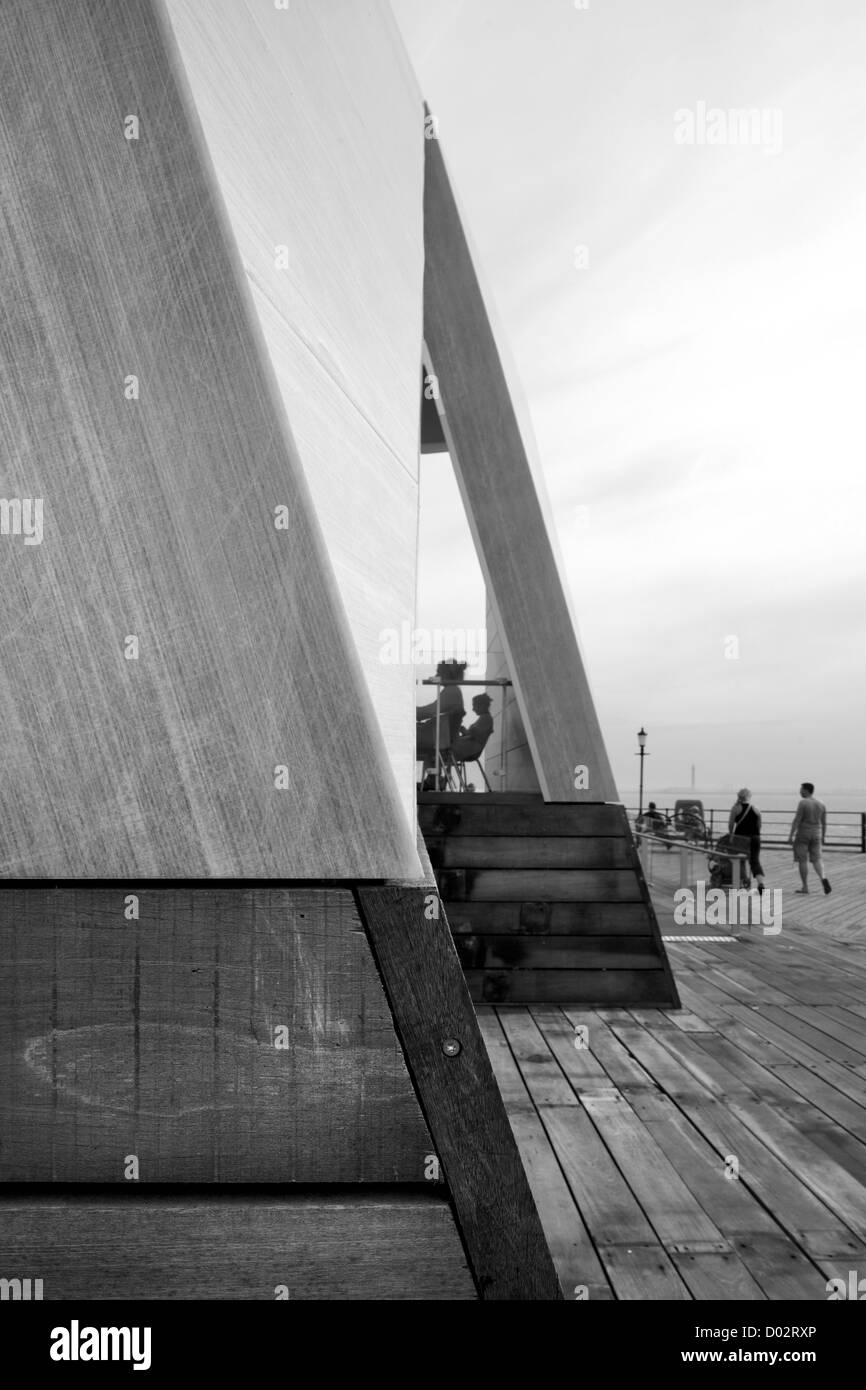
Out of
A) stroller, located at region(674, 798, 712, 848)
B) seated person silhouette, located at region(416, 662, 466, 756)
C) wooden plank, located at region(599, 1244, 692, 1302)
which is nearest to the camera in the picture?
wooden plank, located at region(599, 1244, 692, 1302)

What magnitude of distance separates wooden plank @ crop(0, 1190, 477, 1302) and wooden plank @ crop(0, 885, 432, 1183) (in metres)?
0.04

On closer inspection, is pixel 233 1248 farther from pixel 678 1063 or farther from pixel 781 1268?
pixel 678 1063

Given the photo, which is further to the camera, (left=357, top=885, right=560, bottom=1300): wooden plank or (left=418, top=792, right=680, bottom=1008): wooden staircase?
(left=418, top=792, right=680, bottom=1008): wooden staircase

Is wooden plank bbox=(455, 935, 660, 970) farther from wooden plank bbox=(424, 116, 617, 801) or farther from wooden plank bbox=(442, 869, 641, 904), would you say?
wooden plank bbox=(424, 116, 617, 801)

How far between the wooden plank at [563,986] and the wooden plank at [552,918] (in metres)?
0.22

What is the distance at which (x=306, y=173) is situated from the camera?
1479 mm

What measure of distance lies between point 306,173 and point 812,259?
6.90m

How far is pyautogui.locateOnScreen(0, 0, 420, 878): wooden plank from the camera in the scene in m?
1.12

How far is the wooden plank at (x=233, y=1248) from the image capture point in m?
1.12

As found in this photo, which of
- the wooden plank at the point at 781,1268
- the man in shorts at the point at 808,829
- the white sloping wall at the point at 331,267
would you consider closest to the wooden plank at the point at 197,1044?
the white sloping wall at the point at 331,267

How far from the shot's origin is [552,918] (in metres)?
4.91

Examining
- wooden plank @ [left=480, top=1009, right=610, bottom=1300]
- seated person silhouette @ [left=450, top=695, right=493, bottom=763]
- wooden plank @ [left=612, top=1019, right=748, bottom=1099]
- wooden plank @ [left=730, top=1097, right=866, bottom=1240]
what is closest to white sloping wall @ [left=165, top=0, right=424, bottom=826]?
wooden plank @ [left=480, top=1009, right=610, bottom=1300]
